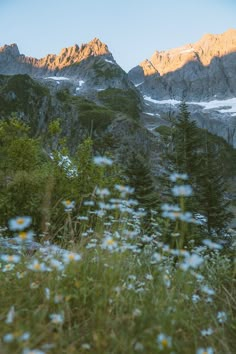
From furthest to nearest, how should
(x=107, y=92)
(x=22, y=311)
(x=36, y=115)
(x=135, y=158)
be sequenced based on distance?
(x=107, y=92) → (x=36, y=115) → (x=135, y=158) → (x=22, y=311)

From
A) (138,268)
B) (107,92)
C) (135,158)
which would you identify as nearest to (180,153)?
(135,158)

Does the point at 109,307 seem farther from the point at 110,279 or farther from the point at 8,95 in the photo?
the point at 8,95

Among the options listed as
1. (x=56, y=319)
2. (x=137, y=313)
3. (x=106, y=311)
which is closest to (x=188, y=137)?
(x=106, y=311)

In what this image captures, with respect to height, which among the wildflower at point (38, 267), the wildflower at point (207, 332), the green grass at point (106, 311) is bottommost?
the wildflower at point (207, 332)

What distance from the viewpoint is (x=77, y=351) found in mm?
2576

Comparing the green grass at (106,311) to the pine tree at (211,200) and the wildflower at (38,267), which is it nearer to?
the wildflower at (38,267)

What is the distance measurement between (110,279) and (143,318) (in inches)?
21.2

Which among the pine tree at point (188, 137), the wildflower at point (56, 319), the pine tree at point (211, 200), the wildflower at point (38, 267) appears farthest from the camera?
the pine tree at point (188, 137)

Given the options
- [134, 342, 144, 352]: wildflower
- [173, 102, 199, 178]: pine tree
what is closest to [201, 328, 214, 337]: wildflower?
[134, 342, 144, 352]: wildflower

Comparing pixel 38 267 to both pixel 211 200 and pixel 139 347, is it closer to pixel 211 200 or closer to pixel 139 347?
pixel 139 347

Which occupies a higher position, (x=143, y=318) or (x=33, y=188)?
(x=143, y=318)

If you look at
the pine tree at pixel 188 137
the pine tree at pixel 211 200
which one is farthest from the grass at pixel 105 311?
the pine tree at pixel 188 137

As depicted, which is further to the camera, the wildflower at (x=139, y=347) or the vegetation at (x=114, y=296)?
the vegetation at (x=114, y=296)

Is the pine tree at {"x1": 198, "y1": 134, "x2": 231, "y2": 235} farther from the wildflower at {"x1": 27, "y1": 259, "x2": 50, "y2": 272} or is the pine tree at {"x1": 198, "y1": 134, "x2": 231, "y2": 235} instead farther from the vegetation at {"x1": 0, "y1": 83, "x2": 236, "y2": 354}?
the wildflower at {"x1": 27, "y1": 259, "x2": 50, "y2": 272}
